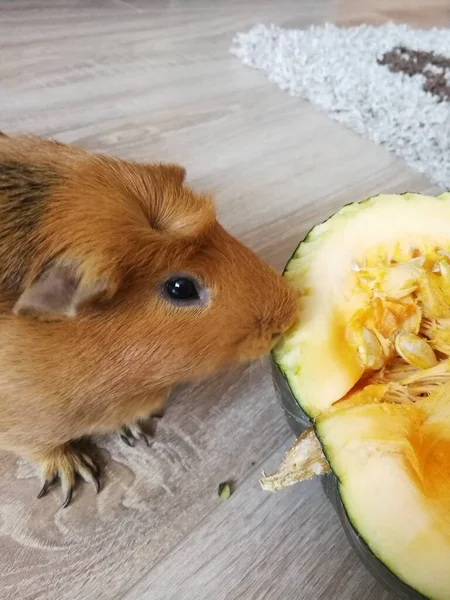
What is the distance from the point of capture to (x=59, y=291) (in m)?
0.58

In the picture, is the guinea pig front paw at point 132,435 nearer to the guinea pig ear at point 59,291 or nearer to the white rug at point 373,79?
the guinea pig ear at point 59,291

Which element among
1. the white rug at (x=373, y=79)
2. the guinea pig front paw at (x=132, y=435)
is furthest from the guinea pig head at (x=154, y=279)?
the white rug at (x=373, y=79)

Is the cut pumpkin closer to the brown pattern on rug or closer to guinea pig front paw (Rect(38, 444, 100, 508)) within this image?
guinea pig front paw (Rect(38, 444, 100, 508))

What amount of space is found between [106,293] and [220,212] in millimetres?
698

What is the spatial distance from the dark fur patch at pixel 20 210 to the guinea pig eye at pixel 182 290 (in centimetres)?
16

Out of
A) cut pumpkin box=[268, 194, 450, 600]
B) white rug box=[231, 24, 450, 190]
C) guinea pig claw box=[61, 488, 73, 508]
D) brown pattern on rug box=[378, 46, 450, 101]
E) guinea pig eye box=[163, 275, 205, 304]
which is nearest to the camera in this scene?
cut pumpkin box=[268, 194, 450, 600]

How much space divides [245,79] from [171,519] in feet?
4.98

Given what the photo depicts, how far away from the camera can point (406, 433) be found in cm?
58

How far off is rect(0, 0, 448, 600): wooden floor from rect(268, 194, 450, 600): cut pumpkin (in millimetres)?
135

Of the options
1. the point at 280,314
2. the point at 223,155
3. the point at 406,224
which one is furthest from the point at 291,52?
the point at 280,314

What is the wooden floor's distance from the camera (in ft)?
2.35

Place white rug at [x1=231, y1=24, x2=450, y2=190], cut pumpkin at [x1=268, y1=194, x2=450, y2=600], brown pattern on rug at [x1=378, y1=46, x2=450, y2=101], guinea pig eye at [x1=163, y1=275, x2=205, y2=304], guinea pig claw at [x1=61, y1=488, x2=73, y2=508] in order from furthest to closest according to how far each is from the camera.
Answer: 1. brown pattern on rug at [x1=378, y1=46, x2=450, y2=101]
2. white rug at [x1=231, y1=24, x2=450, y2=190]
3. guinea pig claw at [x1=61, y1=488, x2=73, y2=508]
4. guinea pig eye at [x1=163, y1=275, x2=205, y2=304]
5. cut pumpkin at [x1=268, y1=194, x2=450, y2=600]

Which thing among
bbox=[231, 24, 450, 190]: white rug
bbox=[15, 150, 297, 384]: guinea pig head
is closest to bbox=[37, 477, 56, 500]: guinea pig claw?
bbox=[15, 150, 297, 384]: guinea pig head

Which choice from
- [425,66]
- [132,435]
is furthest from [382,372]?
[425,66]
